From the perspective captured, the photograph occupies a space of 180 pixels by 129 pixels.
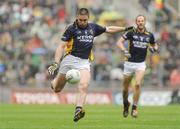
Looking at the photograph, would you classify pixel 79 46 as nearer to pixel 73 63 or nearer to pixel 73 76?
pixel 73 63

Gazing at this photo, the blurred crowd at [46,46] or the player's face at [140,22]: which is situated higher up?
the player's face at [140,22]

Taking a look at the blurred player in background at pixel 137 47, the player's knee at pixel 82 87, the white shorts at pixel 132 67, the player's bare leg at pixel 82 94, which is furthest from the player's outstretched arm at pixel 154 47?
the player's knee at pixel 82 87

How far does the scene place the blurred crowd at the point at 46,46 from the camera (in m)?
34.2

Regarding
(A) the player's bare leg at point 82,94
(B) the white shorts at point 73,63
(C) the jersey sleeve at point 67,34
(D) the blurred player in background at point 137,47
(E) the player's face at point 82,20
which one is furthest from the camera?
(D) the blurred player in background at point 137,47

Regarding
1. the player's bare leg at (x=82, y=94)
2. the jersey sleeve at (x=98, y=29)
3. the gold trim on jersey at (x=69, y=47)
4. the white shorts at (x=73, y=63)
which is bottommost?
the player's bare leg at (x=82, y=94)

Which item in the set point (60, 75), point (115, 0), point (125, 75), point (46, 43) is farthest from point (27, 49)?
point (60, 75)

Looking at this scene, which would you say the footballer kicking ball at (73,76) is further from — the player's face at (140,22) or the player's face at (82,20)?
the player's face at (140,22)

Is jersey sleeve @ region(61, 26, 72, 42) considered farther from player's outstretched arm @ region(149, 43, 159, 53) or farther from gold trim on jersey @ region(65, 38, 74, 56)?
player's outstretched arm @ region(149, 43, 159, 53)

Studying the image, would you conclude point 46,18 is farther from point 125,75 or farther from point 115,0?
point 125,75

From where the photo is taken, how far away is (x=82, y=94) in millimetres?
17500

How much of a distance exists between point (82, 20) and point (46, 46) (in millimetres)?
19076

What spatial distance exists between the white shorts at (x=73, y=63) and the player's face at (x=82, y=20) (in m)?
0.82

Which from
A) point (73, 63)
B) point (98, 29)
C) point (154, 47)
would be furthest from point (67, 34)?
point (154, 47)

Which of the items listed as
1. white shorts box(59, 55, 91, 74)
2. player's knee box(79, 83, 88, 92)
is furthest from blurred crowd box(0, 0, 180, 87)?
player's knee box(79, 83, 88, 92)
